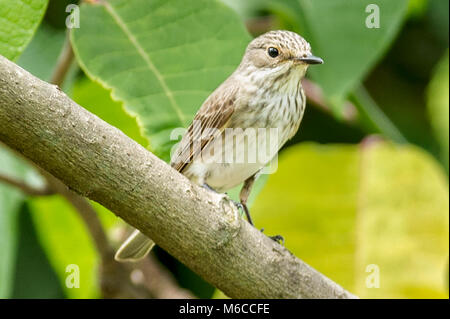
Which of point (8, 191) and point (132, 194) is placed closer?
point (132, 194)

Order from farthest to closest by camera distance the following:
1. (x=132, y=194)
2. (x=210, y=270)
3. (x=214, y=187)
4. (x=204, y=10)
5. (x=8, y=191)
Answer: (x=8, y=191) < (x=214, y=187) < (x=204, y=10) < (x=210, y=270) < (x=132, y=194)

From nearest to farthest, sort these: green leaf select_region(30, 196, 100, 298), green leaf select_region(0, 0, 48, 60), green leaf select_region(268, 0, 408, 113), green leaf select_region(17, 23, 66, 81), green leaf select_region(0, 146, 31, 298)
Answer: green leaf select_region(0, 0, 48, 60) < green leaf select_region(268, 0, 408, 113) < green leaf select_region(0, 146, 31, 298) < green leaf select_region(17, 23, 66, 81) < green leaf select_region(30, 196, 100, 298)

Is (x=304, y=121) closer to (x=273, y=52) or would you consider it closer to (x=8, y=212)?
(x=273, y=52)

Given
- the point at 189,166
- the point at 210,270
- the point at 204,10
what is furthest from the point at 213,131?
the point at 210,270

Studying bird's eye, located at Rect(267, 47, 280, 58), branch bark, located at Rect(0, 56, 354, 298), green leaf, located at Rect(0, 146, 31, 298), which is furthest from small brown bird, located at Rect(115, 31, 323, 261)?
green leaf, located at Rect(0, 146, 31, 298)

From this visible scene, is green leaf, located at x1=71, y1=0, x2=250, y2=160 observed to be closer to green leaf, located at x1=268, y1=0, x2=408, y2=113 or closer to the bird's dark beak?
the bird's dark beak

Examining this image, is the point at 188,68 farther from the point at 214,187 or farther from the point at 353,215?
the point at 353,215

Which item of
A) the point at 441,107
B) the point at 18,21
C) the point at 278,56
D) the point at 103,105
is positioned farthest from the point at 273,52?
the point at 441,107
